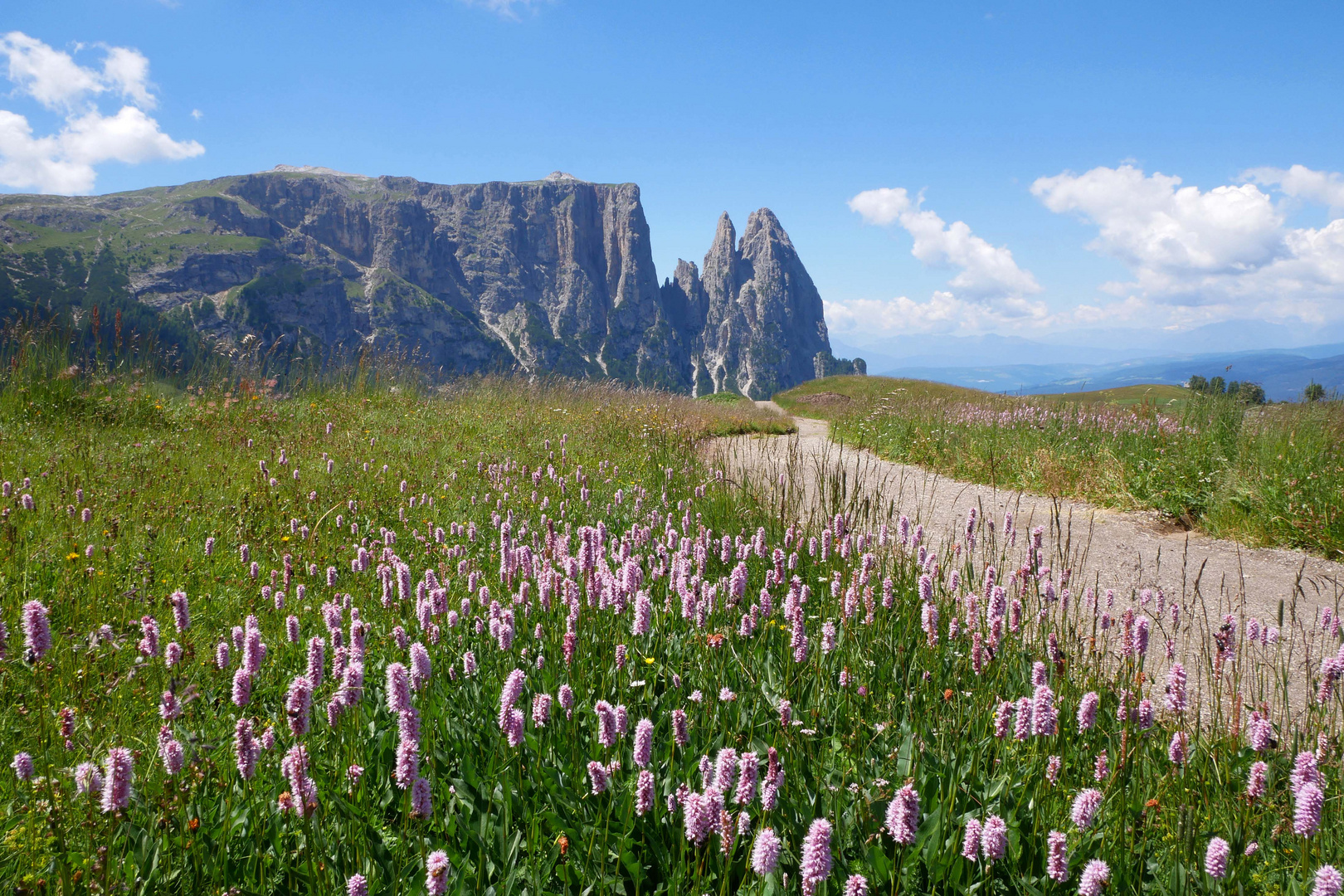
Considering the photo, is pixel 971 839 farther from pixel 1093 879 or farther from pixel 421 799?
pixel 421 799

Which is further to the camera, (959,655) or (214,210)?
(214,210)

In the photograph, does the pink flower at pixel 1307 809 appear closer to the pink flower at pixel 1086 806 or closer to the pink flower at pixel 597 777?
the pink flower at pixel 1086 806

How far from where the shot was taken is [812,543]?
4.26m

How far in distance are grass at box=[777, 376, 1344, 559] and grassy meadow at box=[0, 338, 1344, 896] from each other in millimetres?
3502

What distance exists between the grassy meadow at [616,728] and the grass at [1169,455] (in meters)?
3.50

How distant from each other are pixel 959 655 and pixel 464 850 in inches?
→ 98.7

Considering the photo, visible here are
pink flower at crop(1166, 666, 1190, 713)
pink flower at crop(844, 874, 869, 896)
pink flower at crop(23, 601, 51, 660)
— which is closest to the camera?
pink flower at crop(844, 874, 869, 896)

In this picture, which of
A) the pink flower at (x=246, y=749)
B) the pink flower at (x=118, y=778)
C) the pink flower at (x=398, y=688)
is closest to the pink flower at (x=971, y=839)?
the pink flower at (x=398, y=688)

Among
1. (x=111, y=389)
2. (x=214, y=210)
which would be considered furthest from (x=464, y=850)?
→ (x=214, y=210)

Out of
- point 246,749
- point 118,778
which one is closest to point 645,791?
point 246,749

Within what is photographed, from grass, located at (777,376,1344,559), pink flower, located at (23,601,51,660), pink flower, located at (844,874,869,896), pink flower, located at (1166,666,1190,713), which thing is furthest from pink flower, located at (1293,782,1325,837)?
grass, located at (777,376,1344,559)

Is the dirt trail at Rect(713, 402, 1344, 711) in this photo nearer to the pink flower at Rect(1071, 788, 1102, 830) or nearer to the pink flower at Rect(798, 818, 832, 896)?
the pink flower at Rect(1071, 788, 1102, 830)

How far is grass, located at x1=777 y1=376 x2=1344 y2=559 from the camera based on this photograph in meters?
7.05

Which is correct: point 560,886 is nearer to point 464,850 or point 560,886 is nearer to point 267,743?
point 464,850
